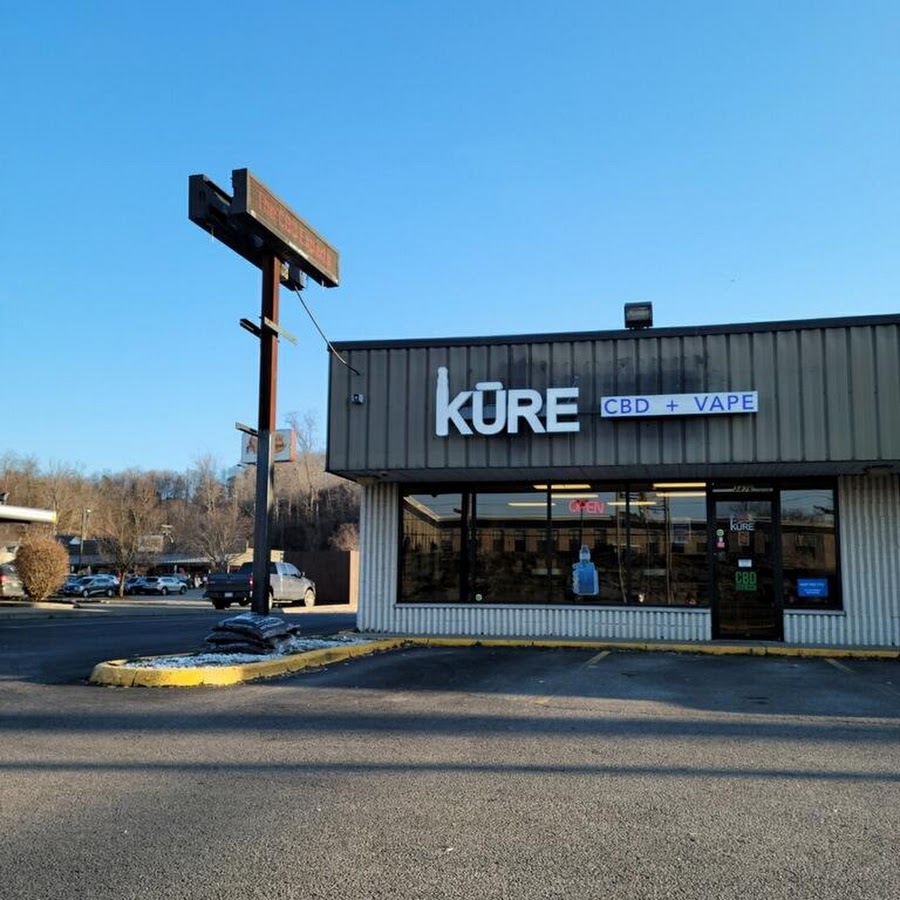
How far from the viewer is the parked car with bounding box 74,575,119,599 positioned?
5371 centimetres

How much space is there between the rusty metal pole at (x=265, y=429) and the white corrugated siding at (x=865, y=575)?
868cm

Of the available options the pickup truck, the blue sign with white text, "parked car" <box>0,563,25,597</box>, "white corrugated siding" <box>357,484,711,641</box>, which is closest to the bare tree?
"parked car" <box>0,563,25,597</box>

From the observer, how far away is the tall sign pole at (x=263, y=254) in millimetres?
12492

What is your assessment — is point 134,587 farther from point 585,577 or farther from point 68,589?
point 585,577

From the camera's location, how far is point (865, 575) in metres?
14.1

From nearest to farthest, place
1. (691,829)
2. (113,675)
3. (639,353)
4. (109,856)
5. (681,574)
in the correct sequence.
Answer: (109,856)
(691,829)
(113,675)
(639,353)
(681,574)

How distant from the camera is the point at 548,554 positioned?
50.8 ft

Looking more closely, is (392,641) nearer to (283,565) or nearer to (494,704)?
(494,704)

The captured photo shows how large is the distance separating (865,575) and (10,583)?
97.3ft

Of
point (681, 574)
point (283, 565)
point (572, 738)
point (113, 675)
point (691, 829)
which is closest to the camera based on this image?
point (691, 829)

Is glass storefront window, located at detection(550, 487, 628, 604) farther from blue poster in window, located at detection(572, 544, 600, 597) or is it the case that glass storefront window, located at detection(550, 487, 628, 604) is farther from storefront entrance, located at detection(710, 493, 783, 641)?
storefront entrance, located at detection(710, 493, 783, 641)

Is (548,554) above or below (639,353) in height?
below

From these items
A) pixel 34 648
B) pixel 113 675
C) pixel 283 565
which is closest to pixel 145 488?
pixel 283 565

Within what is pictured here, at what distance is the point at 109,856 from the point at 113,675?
6.12 metres
